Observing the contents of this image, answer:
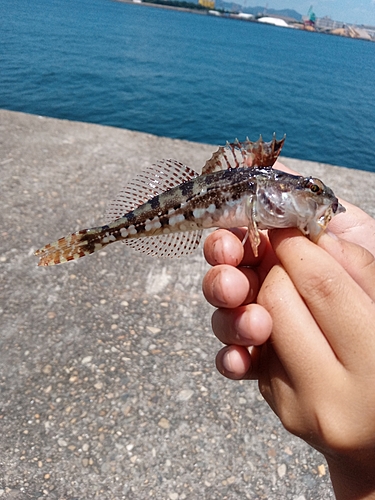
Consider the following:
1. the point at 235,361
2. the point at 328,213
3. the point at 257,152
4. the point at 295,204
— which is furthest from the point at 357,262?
the point at 257,152

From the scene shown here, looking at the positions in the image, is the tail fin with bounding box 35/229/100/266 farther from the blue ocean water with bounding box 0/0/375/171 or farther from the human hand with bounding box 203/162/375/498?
the blue ocean water with bounding box 0/0/375/171

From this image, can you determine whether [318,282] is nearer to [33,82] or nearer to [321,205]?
[321,205]

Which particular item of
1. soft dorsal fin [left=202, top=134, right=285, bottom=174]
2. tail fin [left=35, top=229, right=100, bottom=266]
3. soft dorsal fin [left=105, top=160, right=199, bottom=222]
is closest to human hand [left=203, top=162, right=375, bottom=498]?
soft dorsal fin [left=202, top=134, right=285, bottom=174]

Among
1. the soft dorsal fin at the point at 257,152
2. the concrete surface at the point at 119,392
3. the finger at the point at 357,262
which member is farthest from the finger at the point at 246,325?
the concrete surface at the point at 119,392

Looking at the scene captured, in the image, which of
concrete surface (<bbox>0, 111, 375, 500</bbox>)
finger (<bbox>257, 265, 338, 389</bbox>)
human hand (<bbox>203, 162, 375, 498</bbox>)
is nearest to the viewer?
human hand (<bbox>203, 162, 375, 498</bbox>)

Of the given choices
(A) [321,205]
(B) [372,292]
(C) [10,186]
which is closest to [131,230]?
(A) [321,205]

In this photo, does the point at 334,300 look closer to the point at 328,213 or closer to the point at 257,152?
the point at 328,213

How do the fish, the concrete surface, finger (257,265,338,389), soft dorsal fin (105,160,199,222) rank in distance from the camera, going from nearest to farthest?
finger (257,265,338,389)
the fish
soft dorsal fin (105,160,199,222)
the concrete surface

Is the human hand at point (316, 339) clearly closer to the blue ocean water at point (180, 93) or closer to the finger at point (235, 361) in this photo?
the finger at point (235, 361)
